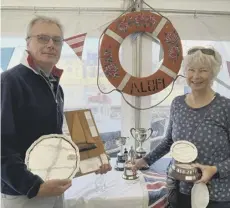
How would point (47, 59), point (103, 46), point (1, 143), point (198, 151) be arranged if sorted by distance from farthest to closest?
point (103, 46)
point (198, 151)
point (47, 59)
point (1, 143)

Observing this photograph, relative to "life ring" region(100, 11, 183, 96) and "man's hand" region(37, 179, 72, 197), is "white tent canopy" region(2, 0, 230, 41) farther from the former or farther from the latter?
"man's hand" region(37, 179, 72, 197)

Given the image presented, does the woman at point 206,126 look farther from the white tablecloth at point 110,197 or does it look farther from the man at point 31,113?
the man at point 31,113

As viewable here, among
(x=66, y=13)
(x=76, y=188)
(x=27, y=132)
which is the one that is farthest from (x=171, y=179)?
(x=66, y=13)

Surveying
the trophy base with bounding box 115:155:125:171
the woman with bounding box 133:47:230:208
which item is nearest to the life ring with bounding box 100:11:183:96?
the trophy base with bounding box 115:155:125:171

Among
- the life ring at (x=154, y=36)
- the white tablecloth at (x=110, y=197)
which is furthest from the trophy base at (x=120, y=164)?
the life ring at (x=154, y=36)

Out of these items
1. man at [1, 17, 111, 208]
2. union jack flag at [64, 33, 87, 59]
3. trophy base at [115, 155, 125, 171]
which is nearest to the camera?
man at [1, 17, 111, 208]

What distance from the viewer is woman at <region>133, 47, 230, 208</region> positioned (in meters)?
1.17

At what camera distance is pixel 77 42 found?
1.81m

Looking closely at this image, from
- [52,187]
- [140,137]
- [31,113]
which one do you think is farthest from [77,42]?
[52,187]

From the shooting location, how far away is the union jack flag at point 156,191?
1.39m

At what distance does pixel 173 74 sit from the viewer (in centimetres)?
180

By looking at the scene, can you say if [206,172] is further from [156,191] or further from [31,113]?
[31,113]

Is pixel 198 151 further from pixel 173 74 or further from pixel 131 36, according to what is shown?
pixel 131 36

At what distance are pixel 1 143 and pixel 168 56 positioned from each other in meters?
1.15
